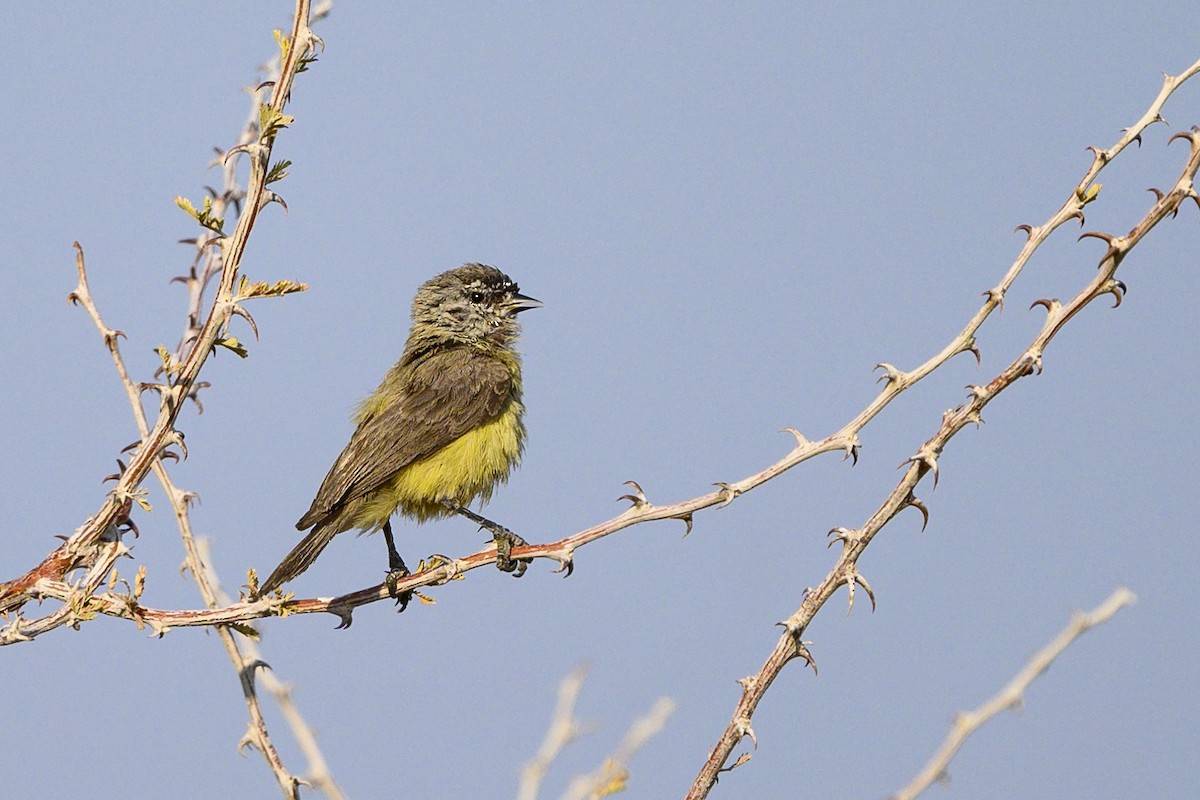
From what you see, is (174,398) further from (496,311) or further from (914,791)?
(496,311)

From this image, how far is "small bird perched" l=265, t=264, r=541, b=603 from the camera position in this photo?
21.4 feet

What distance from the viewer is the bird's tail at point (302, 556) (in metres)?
5.98

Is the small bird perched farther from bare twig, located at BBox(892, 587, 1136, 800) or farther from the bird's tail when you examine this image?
bare twig, located at BBox(892, 587, 1136, 800)

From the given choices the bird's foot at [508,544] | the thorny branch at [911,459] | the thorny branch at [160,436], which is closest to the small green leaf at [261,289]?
the thorny branch at [160,436]

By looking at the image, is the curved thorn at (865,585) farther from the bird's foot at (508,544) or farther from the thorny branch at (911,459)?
the bird's foot at (508,544)

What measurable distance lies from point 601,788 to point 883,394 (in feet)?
4.43

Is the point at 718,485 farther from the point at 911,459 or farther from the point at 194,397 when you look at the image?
the point at 194,397

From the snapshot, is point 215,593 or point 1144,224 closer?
point 1144,224

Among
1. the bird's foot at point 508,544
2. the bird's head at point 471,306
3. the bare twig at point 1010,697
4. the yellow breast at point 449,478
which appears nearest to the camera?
the bare twig at point 1010,697

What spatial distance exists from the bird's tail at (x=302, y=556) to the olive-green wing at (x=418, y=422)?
0.08 meters

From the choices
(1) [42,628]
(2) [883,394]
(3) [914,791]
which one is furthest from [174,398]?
(3) [914,791]

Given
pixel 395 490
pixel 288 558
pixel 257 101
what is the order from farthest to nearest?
pixel 395 490 → pixel 288 558 → pixel 257 101

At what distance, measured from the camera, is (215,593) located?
171 inches

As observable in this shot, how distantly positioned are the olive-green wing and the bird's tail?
8cm
